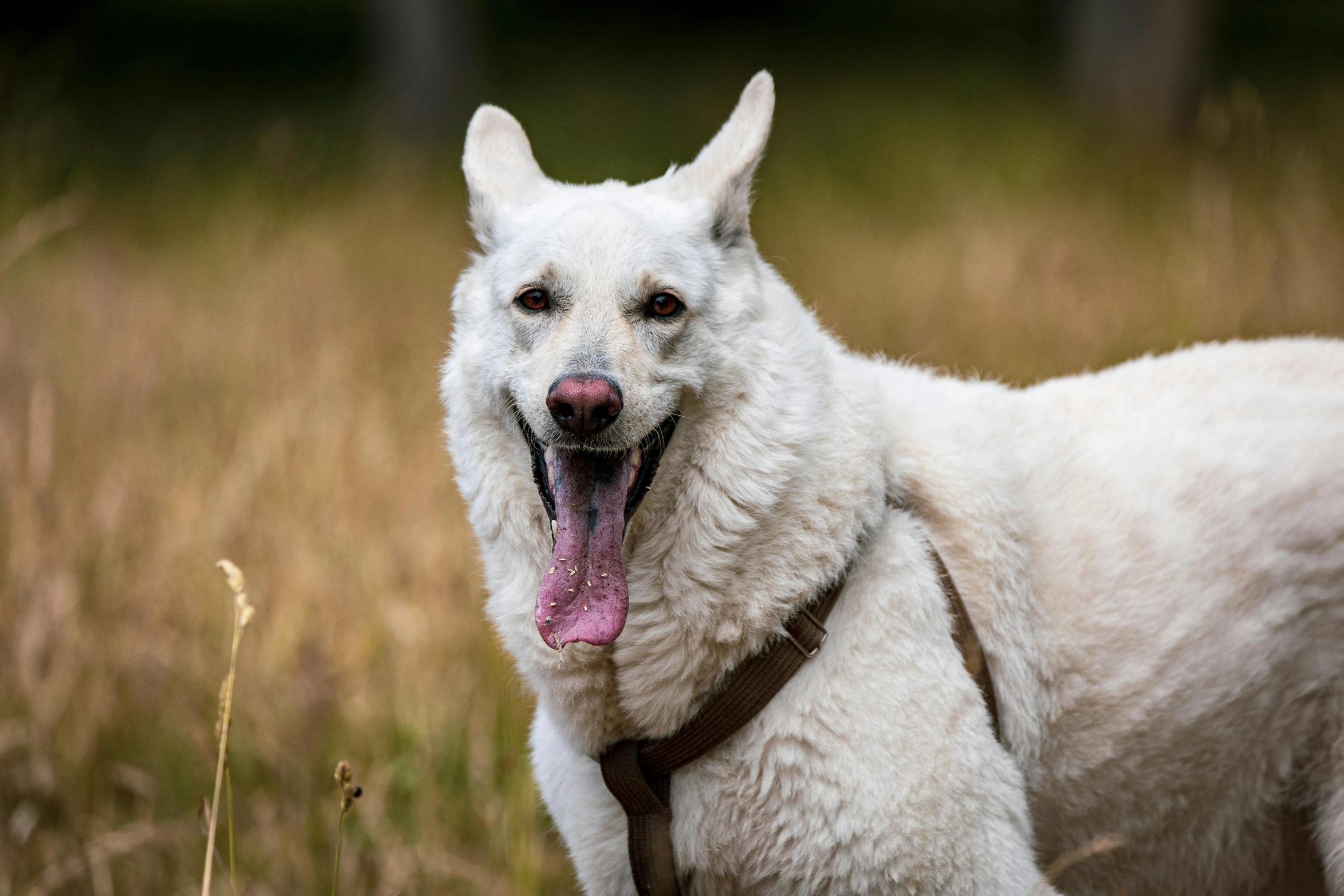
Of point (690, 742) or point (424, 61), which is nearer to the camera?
point (690, 742)

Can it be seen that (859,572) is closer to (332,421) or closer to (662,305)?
(662,305)

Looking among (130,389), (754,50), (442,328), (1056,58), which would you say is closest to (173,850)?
(130,389)

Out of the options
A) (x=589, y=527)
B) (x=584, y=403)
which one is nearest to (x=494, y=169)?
(x=584, y=403)

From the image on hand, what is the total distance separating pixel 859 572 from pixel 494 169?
1.27 meters

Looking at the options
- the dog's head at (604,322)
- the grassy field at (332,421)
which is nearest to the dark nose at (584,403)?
the dog's head at (604,322)

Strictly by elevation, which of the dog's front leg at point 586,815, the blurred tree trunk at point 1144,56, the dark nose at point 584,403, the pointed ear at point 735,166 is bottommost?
the dog's front leg at point 586,815

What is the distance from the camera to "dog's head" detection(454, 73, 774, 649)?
2123 mm

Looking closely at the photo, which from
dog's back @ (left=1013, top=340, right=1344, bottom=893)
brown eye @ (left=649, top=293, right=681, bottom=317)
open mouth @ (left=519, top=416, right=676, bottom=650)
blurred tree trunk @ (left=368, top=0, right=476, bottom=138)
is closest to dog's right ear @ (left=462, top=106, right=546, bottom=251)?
brown eye @ (left=649, top=293, right=681, bottom=317)

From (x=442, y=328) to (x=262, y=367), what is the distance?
1327 mm

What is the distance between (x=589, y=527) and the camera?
2.17m

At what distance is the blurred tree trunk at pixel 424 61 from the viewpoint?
12.6 m

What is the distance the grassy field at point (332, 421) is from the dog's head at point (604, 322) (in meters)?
0.70

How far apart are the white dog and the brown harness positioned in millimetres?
29

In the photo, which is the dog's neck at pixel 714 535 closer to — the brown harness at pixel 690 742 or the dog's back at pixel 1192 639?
the brown harness at pixel 690 742
